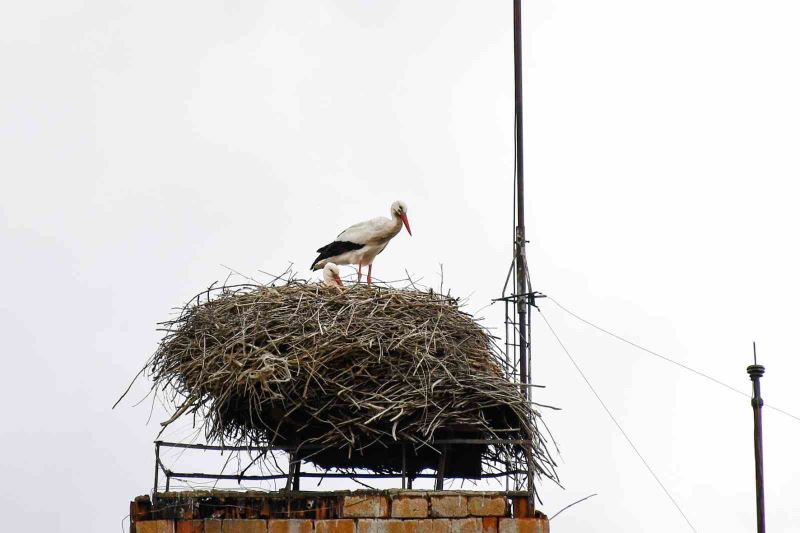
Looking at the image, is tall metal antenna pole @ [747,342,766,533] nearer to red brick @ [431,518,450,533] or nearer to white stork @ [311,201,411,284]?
red brick @ [431,518,450,533]

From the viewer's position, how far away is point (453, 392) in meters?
12.3

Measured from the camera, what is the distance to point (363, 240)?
15352mm

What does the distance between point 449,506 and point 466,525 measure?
0.18 meters

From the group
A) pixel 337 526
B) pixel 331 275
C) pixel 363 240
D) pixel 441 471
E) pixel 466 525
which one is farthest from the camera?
pixel 363 240

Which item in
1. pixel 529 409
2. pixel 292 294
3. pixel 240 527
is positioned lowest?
pixel 240 527

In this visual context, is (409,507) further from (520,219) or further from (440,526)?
(520,219)

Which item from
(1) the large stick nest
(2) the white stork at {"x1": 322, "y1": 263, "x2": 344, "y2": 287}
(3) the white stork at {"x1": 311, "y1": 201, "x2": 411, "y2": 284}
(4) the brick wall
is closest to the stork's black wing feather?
(3) the white stork at {"x1": 311, "y1": 201, "x2": 411, "y2": 284}

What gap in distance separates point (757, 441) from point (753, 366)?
1.82 feet

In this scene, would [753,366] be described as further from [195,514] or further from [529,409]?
[195,514]

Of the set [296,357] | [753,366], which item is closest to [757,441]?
[753,366]

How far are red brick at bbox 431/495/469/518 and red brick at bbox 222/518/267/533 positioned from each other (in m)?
1.21

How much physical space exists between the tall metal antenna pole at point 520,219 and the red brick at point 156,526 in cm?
278

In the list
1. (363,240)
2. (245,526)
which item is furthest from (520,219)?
(245,526)

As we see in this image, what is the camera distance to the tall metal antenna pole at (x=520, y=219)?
13.8 meters
